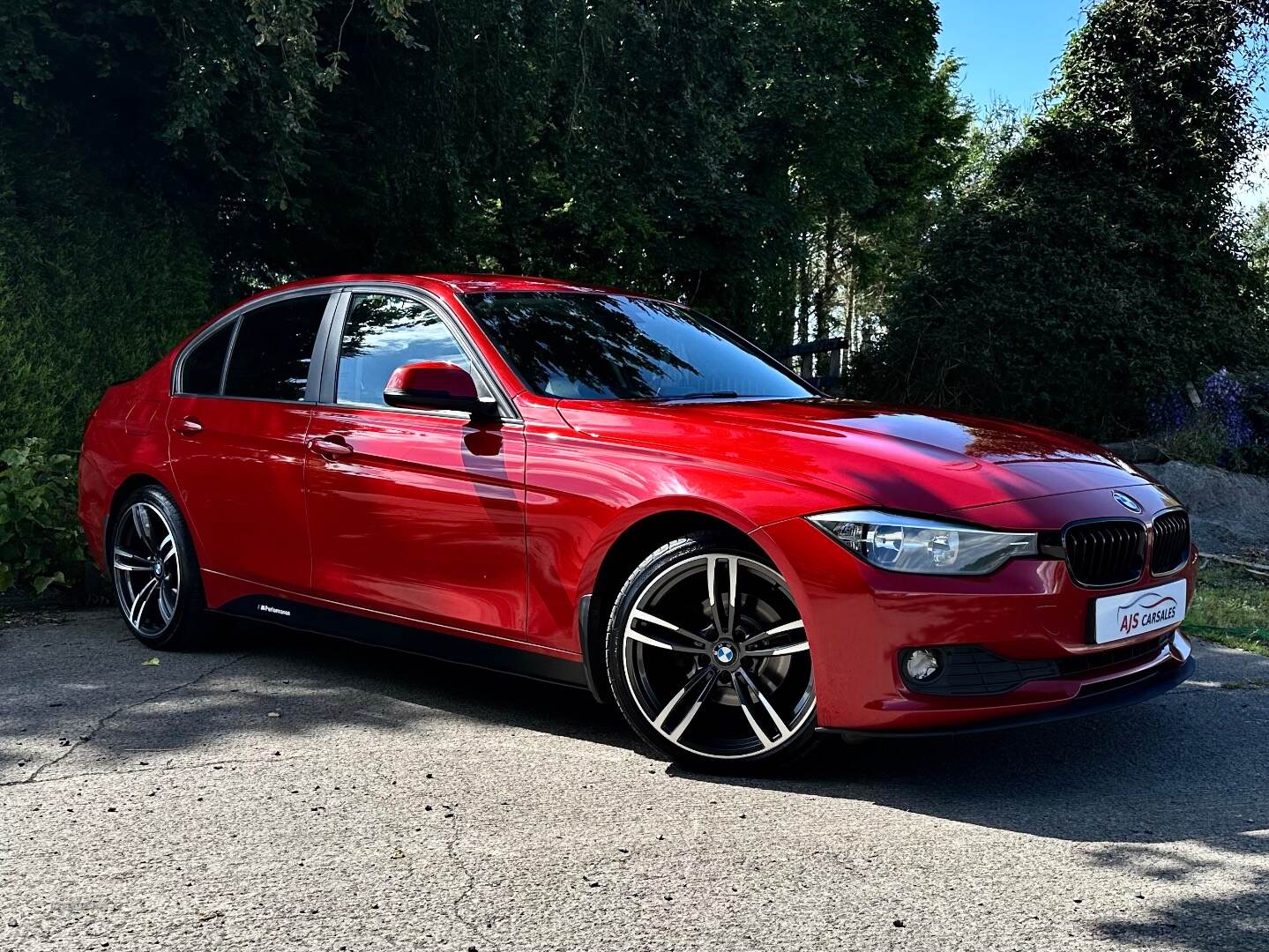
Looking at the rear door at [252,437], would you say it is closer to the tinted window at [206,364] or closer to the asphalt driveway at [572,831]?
the tinted window at [206,364]

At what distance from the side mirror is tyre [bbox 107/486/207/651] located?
1.90m

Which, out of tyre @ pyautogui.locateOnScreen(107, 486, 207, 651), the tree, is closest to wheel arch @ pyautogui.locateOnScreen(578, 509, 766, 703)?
tyre @ pyautogui.locateOnScreen(107, 486, 207, 651)

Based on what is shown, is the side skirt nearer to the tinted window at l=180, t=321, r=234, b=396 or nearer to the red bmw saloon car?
the red bmw saloon car

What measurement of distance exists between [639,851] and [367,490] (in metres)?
2.07

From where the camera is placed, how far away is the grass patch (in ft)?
23.1

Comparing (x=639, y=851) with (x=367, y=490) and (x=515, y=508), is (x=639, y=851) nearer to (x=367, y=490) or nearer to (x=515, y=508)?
(x=515, y=508)

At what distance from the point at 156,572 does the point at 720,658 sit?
3324 mm

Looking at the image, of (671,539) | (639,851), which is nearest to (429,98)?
(671,539)

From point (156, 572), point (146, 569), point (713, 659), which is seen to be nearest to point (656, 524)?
point (713, 659)

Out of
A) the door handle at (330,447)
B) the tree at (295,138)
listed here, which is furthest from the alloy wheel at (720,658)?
the tree at (295,138)

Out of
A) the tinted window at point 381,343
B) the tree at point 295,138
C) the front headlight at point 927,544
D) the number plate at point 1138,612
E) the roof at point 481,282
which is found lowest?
the number plate at point 1138,612

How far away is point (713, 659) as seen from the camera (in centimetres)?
435

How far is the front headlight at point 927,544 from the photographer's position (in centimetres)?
396

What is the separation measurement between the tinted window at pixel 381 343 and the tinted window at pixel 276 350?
0.83 feet
